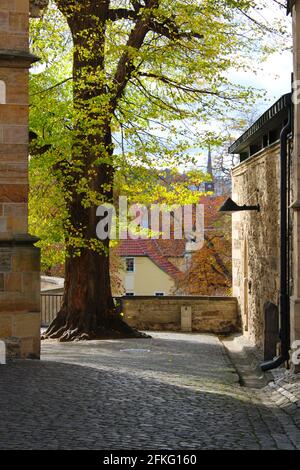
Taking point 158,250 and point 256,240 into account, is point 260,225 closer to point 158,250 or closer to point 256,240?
point 256,240

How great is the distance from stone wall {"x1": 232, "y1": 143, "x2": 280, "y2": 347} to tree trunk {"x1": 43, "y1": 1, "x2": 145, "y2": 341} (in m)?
3.04

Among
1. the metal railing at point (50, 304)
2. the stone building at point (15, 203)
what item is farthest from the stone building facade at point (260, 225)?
the metal railing at point (50, 304)

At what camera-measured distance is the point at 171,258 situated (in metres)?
58.7

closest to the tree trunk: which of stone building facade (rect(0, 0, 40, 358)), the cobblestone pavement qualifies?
stone building facade (rect(0, 0, 40, 358))

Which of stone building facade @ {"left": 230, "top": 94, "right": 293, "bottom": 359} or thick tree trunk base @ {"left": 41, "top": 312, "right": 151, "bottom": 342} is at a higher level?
stone building facade @ {"left": 230, "top": 94, "right": 293, "bottom": 359}

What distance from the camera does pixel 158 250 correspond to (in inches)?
2324

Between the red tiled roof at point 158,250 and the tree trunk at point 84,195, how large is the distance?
3610cm

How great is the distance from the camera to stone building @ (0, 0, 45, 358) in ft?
41.5

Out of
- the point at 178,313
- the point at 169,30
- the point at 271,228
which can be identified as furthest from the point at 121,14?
the point at 178,313

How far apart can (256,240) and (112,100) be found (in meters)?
4.55

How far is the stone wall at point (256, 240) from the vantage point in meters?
18.1

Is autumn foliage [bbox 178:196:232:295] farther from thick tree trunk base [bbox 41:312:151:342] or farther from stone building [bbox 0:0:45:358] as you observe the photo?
stone building [bbox 0:0:45:358]

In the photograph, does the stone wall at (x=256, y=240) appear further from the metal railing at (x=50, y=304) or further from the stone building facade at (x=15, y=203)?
the stone building facade at (x=15, y=203)

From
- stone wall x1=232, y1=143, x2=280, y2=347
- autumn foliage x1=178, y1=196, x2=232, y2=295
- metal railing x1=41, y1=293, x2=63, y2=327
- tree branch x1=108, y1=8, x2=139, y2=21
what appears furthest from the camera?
autumn foliage x1=178, y1=196, x2=232, y2=295
